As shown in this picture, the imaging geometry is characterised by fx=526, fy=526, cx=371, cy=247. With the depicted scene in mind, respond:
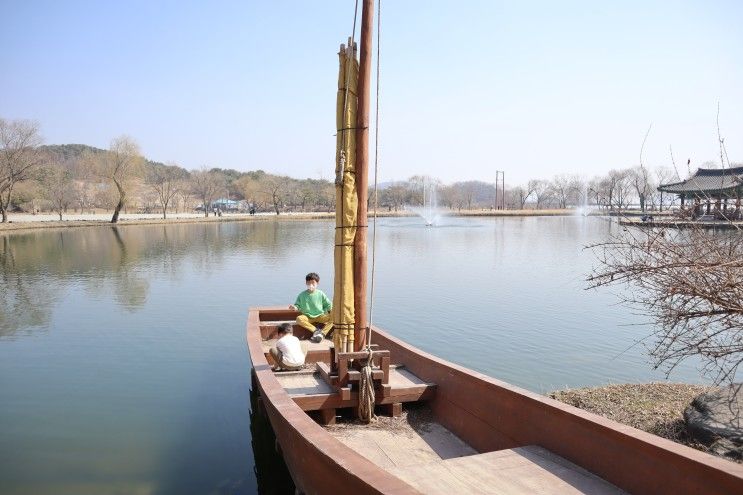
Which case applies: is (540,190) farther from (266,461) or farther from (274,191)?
(266,461)

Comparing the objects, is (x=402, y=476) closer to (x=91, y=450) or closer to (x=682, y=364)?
(x=91, y=450)

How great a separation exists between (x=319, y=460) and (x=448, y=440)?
5.14 feet

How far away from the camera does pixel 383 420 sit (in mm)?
4621

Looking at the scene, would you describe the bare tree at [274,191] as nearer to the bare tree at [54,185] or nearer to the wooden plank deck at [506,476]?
the bare tree at [54,185]

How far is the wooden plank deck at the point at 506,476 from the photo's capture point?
3.05m

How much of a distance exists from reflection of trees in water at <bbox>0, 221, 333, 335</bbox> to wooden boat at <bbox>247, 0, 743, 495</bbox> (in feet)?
31.0

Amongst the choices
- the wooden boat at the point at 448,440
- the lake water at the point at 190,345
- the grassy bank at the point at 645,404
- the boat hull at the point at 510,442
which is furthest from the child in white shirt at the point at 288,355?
the grassy bank at the point at 645,404

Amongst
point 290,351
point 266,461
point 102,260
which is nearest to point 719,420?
point 290,351

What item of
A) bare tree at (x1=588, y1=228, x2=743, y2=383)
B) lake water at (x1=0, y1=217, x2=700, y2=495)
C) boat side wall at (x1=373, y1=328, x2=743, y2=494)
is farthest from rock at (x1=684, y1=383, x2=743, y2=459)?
lake water at (x1=0, y1=217, x2=700, y2=495)

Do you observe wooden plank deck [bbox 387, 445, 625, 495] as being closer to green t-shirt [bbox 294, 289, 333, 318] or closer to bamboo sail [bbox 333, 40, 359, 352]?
bamboo sail [bbox 333, 40, 359, 352]

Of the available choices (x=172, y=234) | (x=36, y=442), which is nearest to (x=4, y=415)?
(x=36, y=442)

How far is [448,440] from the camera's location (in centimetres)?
439

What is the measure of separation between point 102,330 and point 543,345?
884 cm

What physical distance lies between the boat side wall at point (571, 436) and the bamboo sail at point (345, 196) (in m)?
0.97
